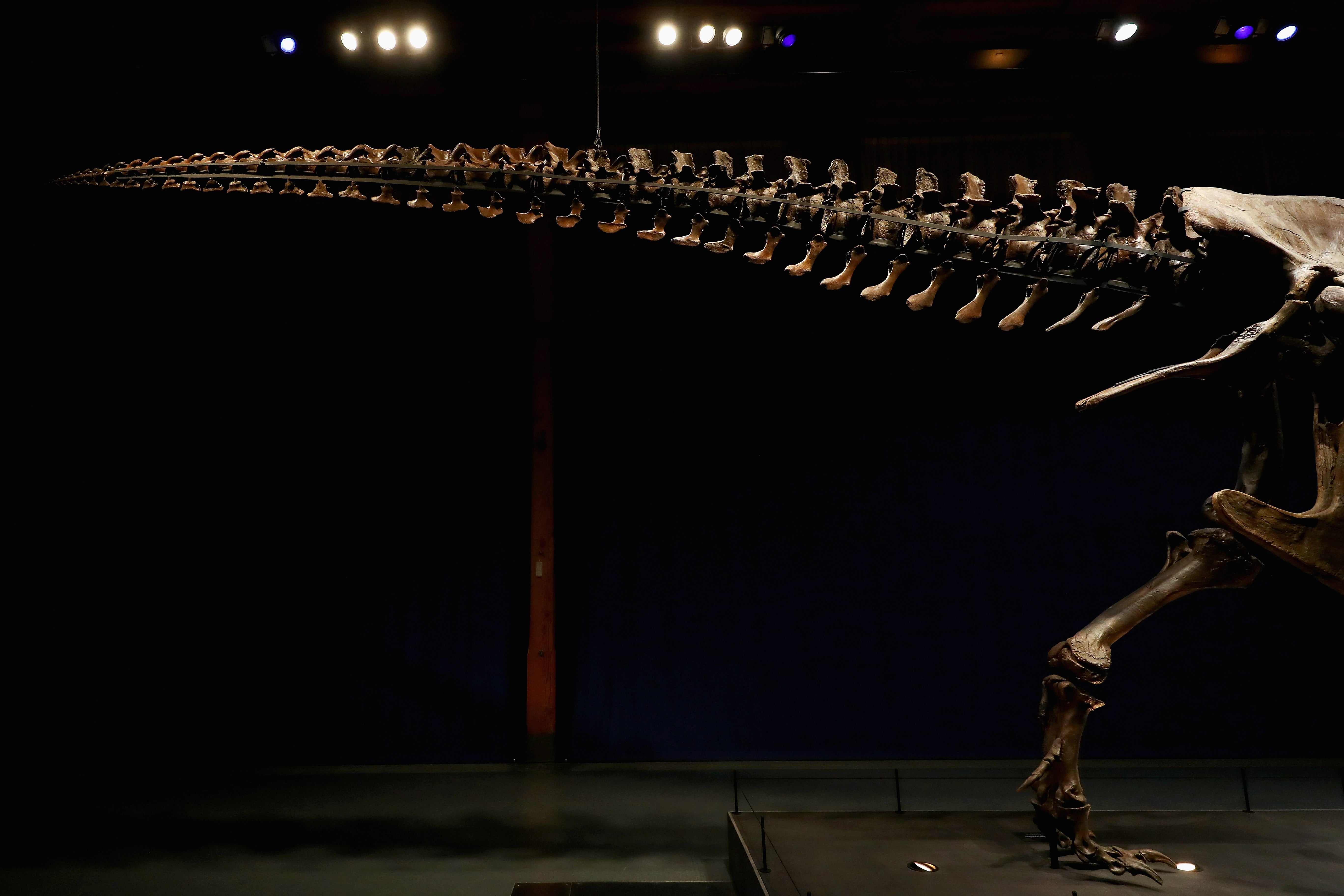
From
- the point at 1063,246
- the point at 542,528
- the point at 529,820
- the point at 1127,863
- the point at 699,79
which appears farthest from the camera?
the point at 699,79

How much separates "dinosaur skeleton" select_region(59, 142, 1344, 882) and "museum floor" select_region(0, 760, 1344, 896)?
1.02 meters

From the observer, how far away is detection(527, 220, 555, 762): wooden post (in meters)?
6.56

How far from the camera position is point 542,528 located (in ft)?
22.1

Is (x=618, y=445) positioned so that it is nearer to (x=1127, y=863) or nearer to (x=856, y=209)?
(x=856, y=209)

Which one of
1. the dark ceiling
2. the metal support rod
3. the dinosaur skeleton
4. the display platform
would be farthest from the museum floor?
the dark ceiling

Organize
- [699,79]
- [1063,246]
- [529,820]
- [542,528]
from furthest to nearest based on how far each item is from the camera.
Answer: [699,79]
[542,528]
[529,820]
[1063,246]

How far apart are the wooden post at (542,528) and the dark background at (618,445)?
12cm

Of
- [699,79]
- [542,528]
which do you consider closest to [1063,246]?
[699,79]

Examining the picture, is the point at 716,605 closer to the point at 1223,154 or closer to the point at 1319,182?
the point at 1223,154

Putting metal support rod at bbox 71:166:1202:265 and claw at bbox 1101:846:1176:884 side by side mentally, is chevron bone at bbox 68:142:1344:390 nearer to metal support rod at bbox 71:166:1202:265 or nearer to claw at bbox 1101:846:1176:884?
metal support rod at bbox 71:166:1202:265

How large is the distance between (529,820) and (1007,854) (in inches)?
109

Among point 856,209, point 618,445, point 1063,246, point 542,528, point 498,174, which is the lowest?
point 542,528

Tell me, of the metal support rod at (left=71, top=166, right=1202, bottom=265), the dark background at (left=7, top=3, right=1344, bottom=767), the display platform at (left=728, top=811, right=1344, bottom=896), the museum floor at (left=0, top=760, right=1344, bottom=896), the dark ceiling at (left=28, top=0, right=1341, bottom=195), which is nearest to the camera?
the display platform at (left=728, top=811, right=1344, bottom=896)

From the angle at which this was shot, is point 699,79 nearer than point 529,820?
No
